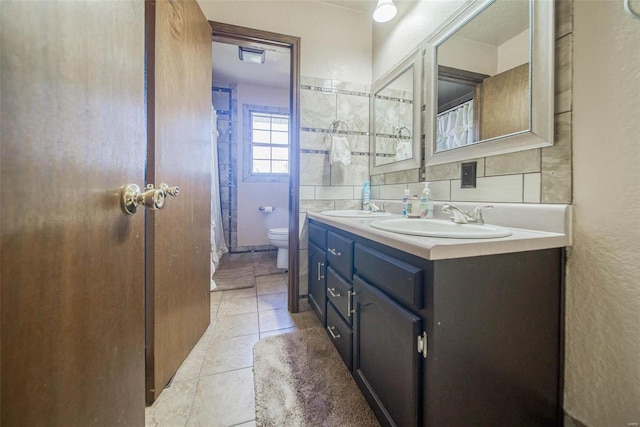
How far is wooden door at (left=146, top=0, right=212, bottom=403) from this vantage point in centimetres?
105

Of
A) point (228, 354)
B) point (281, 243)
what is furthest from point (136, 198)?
point (281, 243)

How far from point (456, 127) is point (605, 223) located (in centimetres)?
72

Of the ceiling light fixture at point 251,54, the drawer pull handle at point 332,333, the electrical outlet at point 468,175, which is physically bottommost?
the drawer pull handle at point 332,333

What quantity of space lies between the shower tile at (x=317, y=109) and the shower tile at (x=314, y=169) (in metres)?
0.23

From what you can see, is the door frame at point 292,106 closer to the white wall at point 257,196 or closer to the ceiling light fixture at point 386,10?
the ceiling light fixture at point 386,10

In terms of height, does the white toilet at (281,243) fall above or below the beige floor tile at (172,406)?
above

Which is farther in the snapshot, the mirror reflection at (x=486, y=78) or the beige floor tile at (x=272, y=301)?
the beige floor tile at (x=272, y=301)

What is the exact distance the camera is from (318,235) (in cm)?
159

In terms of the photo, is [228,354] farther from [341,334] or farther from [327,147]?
[327,147]

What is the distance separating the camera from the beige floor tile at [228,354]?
1.31 m

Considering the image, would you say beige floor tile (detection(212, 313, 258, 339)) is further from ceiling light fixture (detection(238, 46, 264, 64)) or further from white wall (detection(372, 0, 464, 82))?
ceiling light fixture (detection(238, 46, 264, 64))

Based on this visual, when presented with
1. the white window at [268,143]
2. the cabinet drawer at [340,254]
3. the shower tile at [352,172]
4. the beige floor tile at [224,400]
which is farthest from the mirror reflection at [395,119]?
the white window at [268,143]

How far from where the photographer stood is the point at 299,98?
6.06 feet

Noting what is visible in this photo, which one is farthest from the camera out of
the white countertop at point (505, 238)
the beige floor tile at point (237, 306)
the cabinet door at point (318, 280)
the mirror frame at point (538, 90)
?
the beige floor tile at point (237, 306)
